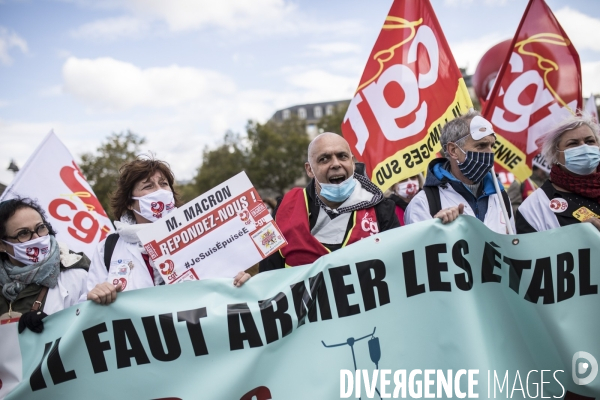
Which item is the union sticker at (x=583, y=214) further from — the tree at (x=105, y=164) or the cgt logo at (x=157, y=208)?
the tree at (x=105, y=164)

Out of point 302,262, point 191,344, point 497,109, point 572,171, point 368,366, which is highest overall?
point 497,109

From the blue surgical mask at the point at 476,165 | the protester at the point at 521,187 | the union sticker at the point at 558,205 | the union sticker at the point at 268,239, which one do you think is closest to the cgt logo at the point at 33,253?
the union sticker at the point at 268,239

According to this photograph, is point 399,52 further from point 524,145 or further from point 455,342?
point 455,342

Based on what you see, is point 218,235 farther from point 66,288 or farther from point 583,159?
point 583,159

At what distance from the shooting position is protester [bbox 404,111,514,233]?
3350 millimetres

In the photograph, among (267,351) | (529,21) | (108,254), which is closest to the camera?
(267,351)

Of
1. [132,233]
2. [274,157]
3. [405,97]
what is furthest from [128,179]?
[274,157]

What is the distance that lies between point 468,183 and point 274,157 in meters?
39.9

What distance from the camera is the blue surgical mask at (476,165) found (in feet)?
11.0

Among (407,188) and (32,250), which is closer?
(32,250)

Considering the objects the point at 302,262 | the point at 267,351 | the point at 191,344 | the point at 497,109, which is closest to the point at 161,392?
the point at 191,344

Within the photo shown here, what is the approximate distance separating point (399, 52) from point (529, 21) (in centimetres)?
148

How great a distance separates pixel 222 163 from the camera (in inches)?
1735

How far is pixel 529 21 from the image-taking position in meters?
4.98
